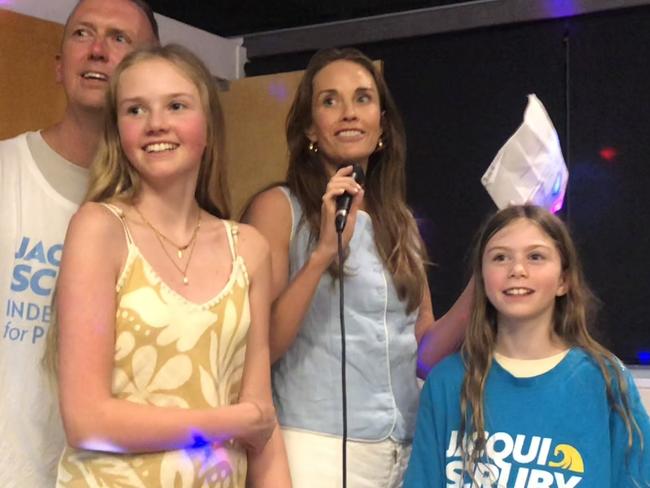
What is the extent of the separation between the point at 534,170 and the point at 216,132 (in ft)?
1.88

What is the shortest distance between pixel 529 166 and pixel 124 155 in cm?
70

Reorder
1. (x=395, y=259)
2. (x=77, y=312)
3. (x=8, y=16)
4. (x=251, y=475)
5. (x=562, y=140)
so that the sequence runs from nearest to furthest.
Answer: (x=77, y=312) → (x=251, y=475) → (x=395, y=259) → (x=8, y=16) → (x=562, y=140)

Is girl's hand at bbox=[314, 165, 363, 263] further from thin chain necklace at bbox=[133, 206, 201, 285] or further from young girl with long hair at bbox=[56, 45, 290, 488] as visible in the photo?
thin chain necklace at bbox=[133, 206, 201, 285]

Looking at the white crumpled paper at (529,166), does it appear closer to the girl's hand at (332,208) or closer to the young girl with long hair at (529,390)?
the young girl with long hair at (529,390)

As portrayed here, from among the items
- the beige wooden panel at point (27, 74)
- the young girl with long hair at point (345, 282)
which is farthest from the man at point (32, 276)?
the beige wooden panel at point (27, 74)

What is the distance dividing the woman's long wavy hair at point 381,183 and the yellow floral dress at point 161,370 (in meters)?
0.40

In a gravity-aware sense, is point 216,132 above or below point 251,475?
above

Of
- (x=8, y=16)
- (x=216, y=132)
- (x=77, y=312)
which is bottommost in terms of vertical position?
(x=77, y=312)

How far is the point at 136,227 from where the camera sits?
121 centimetres

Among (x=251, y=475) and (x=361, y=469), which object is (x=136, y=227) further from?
(x=361, y=469)

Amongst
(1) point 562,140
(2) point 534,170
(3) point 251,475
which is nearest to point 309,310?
(3) point 251,475

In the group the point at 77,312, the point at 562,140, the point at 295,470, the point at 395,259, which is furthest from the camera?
the point at 562,140

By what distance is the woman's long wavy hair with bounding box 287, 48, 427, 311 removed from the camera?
1590 millimetres

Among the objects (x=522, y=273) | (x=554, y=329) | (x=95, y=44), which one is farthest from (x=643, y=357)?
(x=95, y=44)
